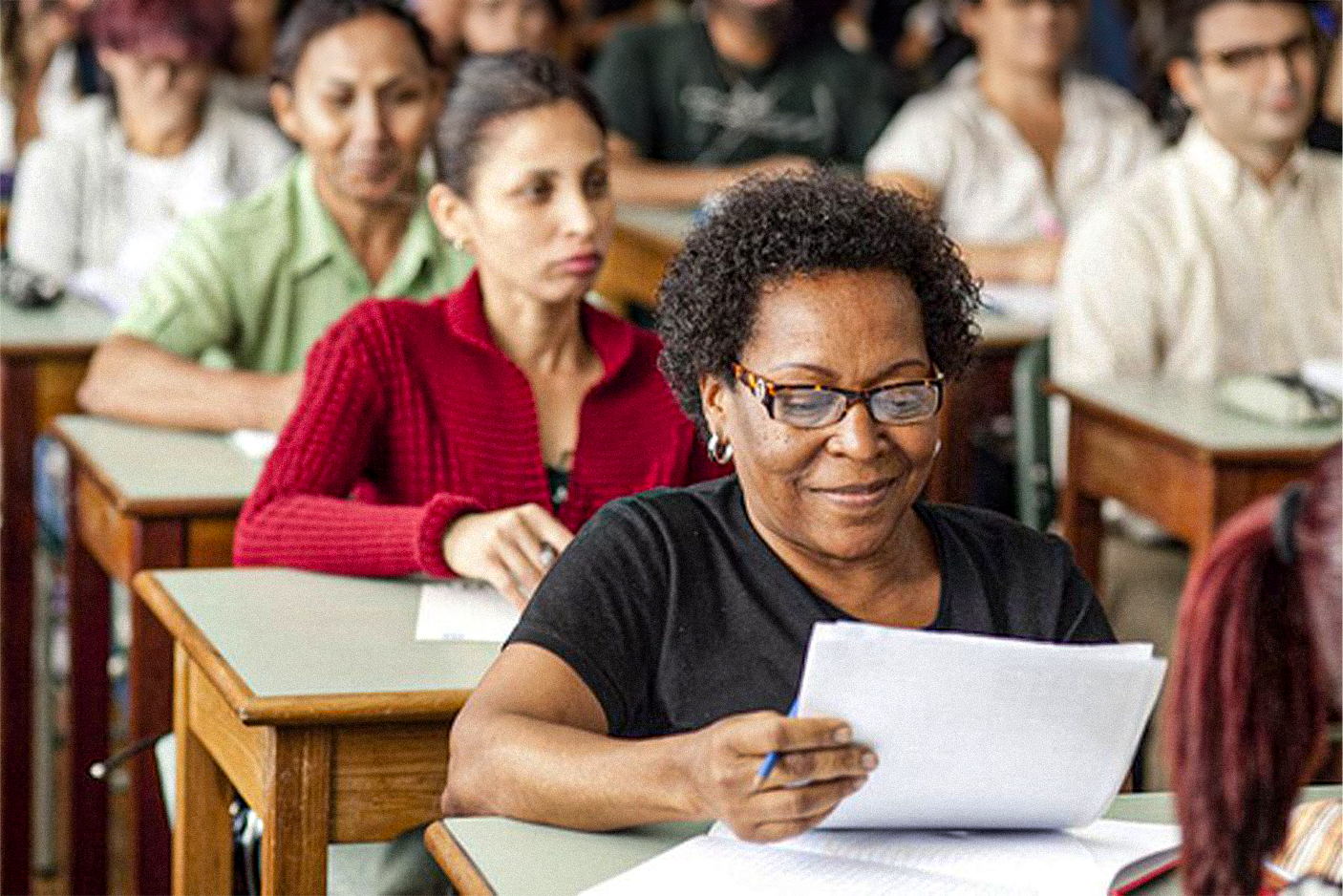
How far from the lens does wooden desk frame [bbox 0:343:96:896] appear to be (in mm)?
3459

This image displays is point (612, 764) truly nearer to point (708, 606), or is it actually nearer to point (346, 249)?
point (708, 606)

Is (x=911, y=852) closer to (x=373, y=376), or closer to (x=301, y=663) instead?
(x=301, y=663)

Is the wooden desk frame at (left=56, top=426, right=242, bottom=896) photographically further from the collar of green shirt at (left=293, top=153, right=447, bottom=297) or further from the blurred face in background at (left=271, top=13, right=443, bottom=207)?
the blurred face in background at (left=271, top=13, right=443, bottom=207)

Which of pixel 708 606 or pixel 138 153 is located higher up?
pixel 708 606

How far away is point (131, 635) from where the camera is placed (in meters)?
2.83

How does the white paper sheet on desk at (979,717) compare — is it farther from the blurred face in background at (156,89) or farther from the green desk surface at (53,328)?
the blurred face in background at (156,89)

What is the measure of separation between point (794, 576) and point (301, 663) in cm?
49

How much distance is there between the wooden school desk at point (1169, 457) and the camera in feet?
10.7

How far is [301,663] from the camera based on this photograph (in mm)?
2158

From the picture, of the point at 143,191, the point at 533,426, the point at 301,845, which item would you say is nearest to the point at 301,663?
the point at 301,845

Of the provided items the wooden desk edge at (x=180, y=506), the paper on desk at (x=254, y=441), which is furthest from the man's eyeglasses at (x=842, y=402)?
the paper on desk at (x=254, y=441)

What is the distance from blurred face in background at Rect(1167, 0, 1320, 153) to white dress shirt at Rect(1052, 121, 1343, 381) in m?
0.05

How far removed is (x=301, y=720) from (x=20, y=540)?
1605mm

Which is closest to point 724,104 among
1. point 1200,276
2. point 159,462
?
point 1200,276
